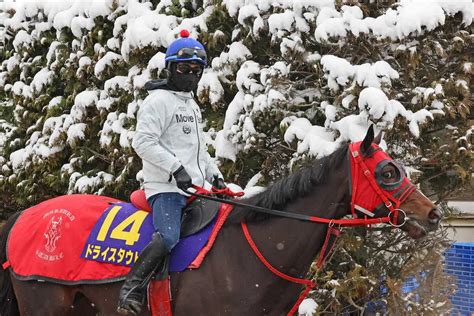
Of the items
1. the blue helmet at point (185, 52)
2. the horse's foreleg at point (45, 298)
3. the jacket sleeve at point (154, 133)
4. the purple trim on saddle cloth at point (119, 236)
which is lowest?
the horse's foreleg at point (45, 298)

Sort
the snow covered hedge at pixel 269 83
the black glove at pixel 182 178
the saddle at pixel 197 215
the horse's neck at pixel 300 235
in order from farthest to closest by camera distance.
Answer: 1. the snow covered hedge at pixel 269 83
2. the saddle at pixel 197 215
3. the black glove at pixel 182 178
4. the horse's neck at pixel 300 235

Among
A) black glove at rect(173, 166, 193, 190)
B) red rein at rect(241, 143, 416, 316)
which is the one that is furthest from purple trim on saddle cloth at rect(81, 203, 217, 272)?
red rein at rect(241, 143, 416, 316)

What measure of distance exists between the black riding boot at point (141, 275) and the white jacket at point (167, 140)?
0.44 metres

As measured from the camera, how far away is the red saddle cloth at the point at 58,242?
4641 millimetres

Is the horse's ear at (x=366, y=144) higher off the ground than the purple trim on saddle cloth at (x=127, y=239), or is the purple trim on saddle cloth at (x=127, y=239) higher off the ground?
the horse's ear at (x=366, y=144)

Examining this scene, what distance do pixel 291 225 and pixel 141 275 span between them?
993 mm

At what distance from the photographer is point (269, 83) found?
18.3 feet

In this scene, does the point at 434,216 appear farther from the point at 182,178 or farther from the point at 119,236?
the point at 119,236

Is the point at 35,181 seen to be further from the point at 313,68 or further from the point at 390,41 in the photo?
the point at 390,41

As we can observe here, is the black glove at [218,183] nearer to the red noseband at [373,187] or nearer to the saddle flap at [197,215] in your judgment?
the saddle flap at [197,215]

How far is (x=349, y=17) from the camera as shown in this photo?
531cm

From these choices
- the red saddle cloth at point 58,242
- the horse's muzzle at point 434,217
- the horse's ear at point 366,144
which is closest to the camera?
the horse's muzzle at point 434,217

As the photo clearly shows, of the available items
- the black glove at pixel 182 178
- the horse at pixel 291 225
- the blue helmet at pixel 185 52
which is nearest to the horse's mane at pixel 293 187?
the horse at pixel 291 225

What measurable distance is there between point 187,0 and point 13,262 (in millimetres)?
3235
